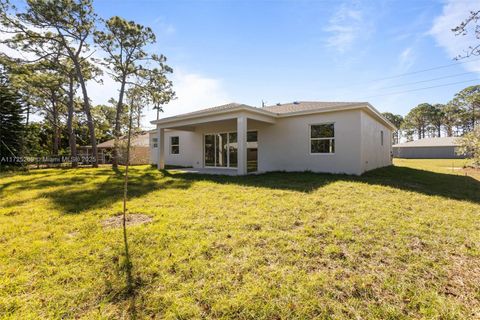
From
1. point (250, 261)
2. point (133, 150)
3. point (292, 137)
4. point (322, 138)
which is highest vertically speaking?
point (292, 137)

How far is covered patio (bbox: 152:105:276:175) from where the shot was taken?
10.2 m

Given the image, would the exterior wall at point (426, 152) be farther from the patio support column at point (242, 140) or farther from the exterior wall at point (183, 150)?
the patio support column at point (242, 140)

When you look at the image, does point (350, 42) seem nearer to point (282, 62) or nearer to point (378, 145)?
point (282, 62)

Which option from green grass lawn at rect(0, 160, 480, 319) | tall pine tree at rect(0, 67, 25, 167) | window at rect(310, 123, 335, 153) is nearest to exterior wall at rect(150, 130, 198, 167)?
window at rect(310, 123, 335, 153)

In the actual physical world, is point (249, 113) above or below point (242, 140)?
above

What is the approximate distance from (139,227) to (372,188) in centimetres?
654

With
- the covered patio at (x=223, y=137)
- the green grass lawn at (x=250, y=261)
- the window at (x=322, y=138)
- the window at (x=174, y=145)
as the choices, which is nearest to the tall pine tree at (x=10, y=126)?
the covered patio at (x=223, y=137)

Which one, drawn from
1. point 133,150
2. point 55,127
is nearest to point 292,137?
point 133,150

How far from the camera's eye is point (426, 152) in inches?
1422

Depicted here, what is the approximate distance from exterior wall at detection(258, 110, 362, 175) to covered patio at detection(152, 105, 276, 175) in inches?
24.1

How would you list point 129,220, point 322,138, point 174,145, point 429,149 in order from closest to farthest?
point 129,220 → point 322,138 → point 174,145 → point 429,149

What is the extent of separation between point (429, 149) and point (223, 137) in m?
37.7

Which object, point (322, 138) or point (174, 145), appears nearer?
point (322, 138)

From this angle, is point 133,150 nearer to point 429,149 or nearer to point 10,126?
point 10,126
